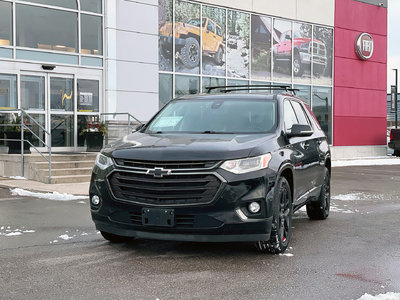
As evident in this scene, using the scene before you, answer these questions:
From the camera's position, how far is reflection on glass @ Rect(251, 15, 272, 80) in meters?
21.7

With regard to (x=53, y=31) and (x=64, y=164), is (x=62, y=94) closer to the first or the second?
(x=53, y=31)

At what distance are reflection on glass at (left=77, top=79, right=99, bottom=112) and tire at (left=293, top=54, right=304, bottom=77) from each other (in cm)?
968

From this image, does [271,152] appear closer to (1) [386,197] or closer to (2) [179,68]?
(1) [386,197]

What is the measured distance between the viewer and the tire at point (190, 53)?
19359 millimetres

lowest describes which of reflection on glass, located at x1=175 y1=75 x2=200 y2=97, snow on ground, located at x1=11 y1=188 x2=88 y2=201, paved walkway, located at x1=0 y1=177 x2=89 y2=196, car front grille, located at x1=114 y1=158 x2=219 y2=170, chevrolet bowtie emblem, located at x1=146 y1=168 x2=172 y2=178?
snow on ground, located at x1=11 y1=188 x2=88 y2=201

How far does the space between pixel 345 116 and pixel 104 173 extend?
69.4 ft

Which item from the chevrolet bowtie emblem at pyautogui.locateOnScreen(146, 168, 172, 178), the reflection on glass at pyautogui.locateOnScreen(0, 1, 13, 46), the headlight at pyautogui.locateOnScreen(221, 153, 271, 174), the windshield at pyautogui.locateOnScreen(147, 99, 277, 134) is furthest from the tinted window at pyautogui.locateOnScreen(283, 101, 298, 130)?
the reflection on glass at pyautogui.locateOnScreen(0, 1, 13, 46)

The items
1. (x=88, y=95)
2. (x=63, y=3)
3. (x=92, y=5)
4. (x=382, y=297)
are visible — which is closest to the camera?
(x=382, y=297)

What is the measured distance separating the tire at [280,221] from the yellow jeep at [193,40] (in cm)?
1351

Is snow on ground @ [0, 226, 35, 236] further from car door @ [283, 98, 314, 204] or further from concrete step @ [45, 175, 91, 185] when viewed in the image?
concrete step @ [45, 175, 91, 185]

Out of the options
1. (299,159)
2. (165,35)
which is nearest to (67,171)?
(165,35)

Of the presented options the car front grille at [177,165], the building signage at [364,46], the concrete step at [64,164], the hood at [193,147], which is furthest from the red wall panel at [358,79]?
the car front grille at [177,165]

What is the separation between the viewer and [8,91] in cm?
1514

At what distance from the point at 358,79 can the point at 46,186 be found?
59.5 feet
